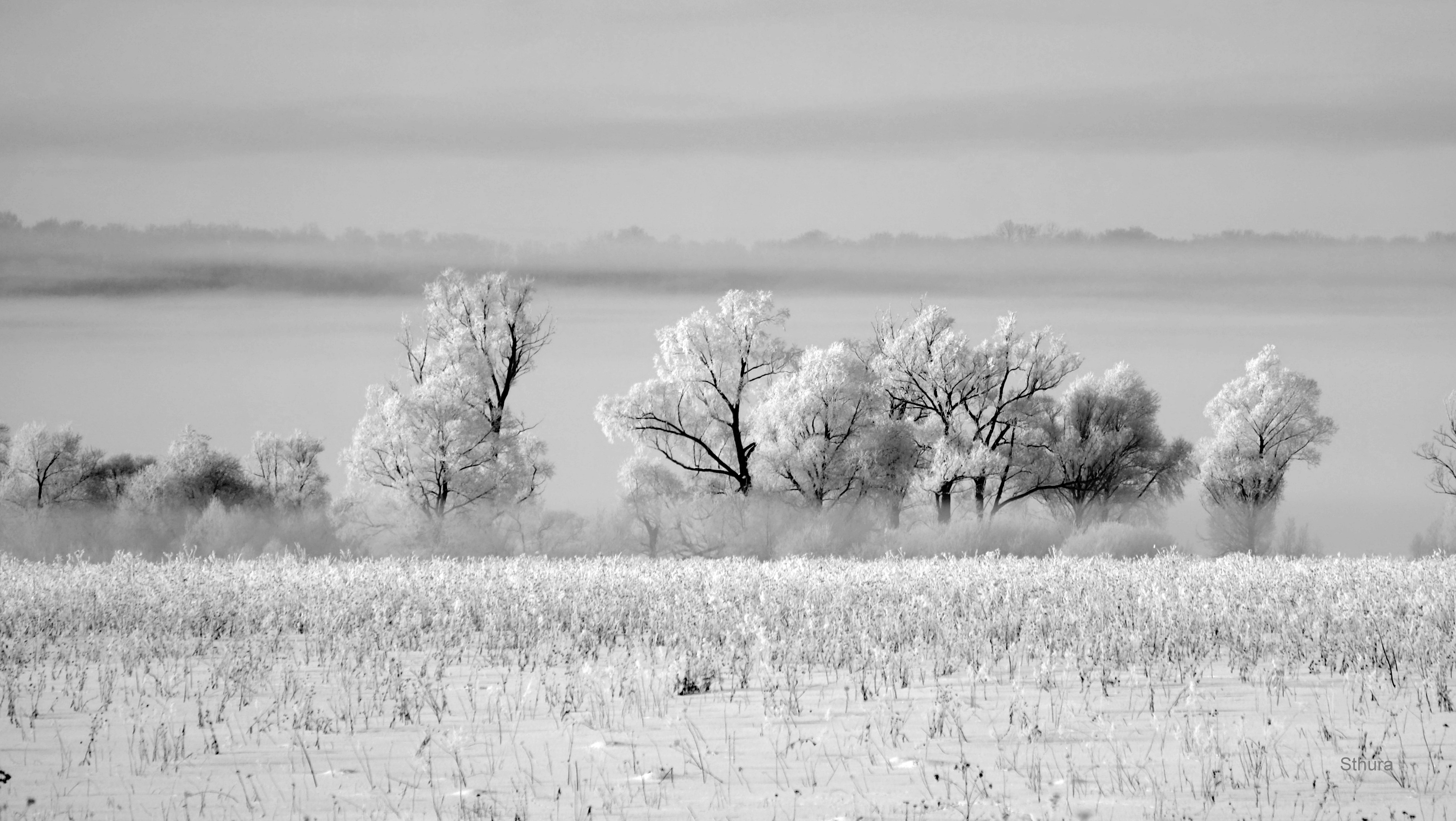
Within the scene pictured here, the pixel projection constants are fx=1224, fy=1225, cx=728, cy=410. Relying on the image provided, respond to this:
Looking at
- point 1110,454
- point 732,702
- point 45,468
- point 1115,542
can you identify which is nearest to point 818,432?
point 1115,542

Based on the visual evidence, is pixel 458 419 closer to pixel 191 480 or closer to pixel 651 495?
pixel 651 495

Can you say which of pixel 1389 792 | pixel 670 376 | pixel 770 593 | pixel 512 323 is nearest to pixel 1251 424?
pixel 670 376

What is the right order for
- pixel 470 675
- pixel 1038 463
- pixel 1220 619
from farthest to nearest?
pixel 1038 463 → pixel 1220 619 → pixel 470 675

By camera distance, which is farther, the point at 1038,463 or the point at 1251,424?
the point at 1251,424

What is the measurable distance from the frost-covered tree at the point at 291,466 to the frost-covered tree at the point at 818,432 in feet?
71.3

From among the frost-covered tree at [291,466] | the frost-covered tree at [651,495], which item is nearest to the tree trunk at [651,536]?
the frost-covered tree at [651,495]

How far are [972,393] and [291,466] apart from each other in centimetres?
2891

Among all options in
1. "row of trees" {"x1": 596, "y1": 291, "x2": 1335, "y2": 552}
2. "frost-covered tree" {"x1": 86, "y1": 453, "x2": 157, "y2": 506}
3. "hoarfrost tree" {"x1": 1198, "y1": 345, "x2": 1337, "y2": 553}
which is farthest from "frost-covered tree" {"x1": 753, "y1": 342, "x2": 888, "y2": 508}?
"frost-covered tree" {"x1": 86, "y1": 453, "x2": 157, "y2": 506}

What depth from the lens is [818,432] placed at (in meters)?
37.2

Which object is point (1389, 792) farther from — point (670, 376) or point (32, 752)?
point (670, 376)

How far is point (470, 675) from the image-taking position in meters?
10.6

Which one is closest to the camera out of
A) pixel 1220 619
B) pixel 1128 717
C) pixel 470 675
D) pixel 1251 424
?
pixel 1128 717

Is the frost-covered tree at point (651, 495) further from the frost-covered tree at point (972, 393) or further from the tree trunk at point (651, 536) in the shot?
the frost-covered tree at point (972, 393)

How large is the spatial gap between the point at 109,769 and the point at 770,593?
9.62 meters
